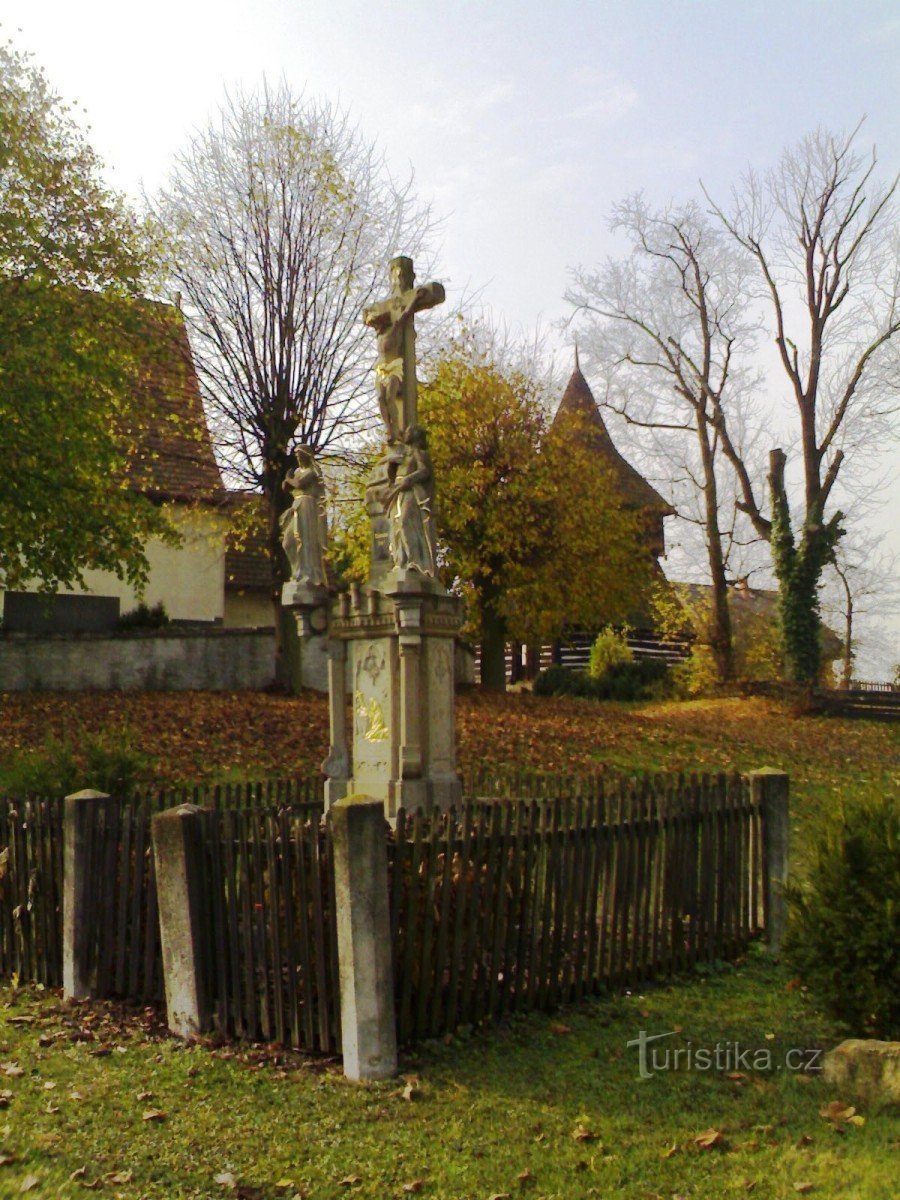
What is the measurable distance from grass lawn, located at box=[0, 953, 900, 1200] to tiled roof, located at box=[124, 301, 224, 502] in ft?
49.0

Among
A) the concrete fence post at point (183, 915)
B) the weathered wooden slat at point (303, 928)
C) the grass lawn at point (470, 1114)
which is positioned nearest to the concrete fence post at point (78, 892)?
the grass lawn at point (470, 1114)

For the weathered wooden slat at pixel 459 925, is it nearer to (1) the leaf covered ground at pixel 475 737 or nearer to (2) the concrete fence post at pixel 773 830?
(2) the concrete fence post at pixel 773 830

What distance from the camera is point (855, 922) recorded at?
243 inches

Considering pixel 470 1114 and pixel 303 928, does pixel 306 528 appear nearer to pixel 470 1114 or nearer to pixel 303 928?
pixel 303 928

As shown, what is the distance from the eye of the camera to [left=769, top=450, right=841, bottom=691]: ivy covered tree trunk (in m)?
29.6

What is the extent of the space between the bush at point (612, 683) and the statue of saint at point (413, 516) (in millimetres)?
21124

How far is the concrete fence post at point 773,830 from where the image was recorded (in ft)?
29.9

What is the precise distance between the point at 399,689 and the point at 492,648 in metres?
17.9

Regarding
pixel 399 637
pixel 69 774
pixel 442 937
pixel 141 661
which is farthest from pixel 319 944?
pixel 141 661

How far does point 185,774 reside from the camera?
48.3ft

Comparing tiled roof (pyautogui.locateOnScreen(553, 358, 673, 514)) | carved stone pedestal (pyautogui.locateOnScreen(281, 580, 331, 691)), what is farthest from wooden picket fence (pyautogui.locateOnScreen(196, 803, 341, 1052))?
tiled roof (pyautogui.locateOnScreen(553, 358, 673, 514))

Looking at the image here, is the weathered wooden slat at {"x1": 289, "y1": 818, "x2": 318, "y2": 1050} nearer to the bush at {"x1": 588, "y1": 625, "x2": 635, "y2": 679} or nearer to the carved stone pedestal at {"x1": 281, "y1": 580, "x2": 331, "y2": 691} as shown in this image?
the carved stone pedestal at {"x1": 281, "y1": 580, "x2": 331, "y2": 691}

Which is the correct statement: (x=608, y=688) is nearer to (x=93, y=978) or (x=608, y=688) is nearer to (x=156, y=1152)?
(x=93, y=978)

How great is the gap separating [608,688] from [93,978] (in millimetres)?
25131
